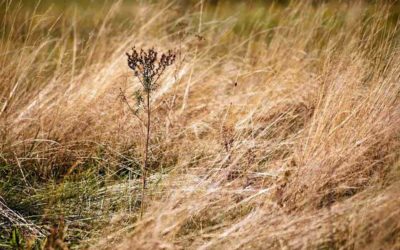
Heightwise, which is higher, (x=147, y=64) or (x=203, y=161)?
(x=147, y=64)

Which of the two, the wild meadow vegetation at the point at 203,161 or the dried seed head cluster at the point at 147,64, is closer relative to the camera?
the wild meadow vegetation at the point at 203,161

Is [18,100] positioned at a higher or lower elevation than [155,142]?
higher

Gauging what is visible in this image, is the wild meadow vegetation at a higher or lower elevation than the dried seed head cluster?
lower

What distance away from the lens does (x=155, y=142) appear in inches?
93.7

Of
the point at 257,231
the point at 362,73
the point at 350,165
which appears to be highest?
the point at 362,73

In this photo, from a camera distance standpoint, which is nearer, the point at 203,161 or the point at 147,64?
the point at 147,64

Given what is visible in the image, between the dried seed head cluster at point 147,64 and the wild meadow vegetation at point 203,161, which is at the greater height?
the dried seed head cluster at point 147,64

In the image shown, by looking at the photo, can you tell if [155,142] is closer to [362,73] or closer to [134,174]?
[134,174]

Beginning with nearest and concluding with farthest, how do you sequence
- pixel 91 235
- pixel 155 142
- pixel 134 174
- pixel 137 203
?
pixel 91 235
pixel 137 203
pixel 134 174
pixel 155 142

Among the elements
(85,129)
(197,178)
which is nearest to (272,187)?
(197,178)

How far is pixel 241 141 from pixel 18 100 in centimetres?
142

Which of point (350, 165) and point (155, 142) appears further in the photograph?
point (155, 142)

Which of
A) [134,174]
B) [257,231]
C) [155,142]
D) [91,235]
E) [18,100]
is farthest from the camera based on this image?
[18,100]

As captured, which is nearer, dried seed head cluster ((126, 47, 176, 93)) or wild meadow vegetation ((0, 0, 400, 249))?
A: wild meadow vegetation ((0, 0, 400, 249))
